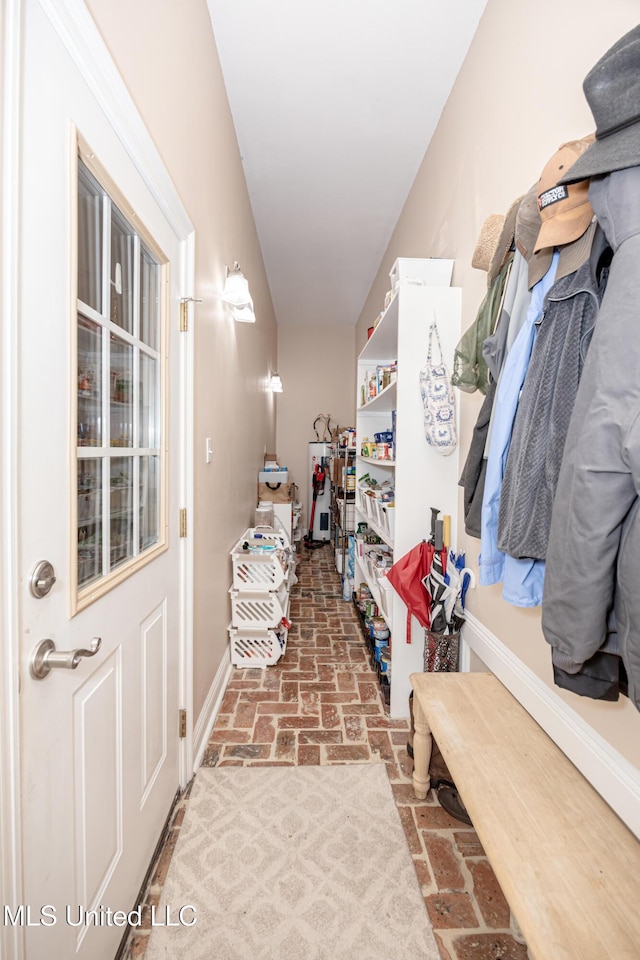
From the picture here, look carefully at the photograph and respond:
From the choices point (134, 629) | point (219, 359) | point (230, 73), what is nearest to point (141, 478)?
point (134, 629)

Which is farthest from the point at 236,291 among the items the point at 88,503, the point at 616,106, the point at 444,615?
the point at 444,615

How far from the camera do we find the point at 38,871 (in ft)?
2.50

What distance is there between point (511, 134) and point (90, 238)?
60.1 inches

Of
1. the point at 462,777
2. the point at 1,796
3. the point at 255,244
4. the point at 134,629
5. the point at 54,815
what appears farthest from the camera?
the point at 255,244

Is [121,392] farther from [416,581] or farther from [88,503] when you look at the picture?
[416,581]

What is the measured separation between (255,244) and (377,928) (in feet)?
13.5

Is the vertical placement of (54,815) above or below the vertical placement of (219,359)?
below

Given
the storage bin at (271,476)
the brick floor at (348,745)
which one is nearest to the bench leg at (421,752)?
the brick floor at (348,745)

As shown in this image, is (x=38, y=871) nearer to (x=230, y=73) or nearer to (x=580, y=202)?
(x=580, y=202)

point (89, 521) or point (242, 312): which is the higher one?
point (242, 312)

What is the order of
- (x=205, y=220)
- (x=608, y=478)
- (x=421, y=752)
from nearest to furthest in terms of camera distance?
1. (x=608, y=478)
2. (x=421, y=752)
3. (x=205, y=220)

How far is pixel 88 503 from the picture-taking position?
3.26 feet

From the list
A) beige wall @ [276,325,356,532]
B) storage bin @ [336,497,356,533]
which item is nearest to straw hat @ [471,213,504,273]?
storage bin @ [336,497,356,533]

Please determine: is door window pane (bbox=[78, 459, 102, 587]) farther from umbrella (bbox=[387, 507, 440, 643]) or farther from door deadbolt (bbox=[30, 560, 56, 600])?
umbrella (bbox=[387, 507, 440, 643])
